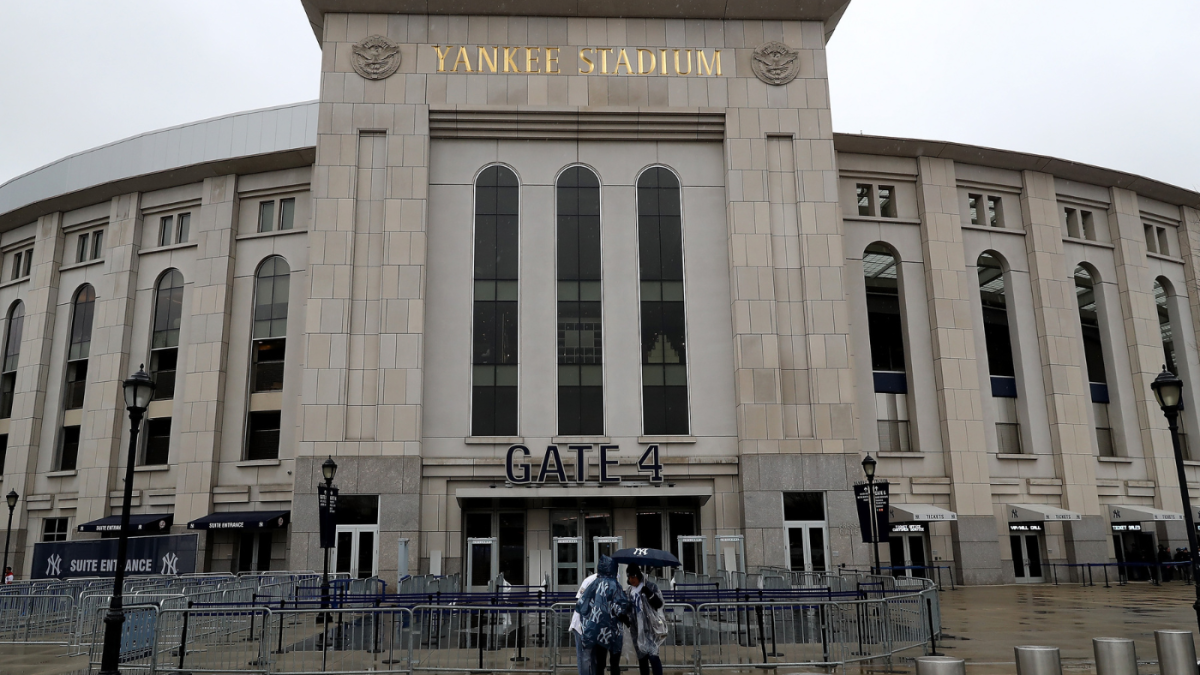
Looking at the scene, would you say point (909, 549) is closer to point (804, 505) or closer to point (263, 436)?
point (804, 505)

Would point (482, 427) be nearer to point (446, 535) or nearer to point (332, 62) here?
point (446, 535)

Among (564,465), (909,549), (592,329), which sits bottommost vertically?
(909,549)

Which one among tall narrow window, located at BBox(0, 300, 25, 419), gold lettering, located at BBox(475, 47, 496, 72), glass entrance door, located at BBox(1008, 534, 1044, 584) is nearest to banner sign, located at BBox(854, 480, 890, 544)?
glass entrance door, located at BBox(1008, 534, 1044, 584)

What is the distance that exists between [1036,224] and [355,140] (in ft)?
97.5

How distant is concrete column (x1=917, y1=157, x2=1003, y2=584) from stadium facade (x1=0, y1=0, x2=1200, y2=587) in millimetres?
132

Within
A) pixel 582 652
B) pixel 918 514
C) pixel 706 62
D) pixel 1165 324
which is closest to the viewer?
pixel 582 652

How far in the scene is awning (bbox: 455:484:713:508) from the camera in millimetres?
28469

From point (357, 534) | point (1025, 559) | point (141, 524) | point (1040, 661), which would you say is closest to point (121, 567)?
point (1040, 661)

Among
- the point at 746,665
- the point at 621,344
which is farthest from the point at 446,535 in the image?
the point at 746,665

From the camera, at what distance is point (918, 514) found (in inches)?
1280

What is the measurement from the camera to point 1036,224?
125ft

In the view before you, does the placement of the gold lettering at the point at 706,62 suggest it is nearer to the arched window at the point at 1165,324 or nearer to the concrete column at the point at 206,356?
the concrete column at the point at 206,356

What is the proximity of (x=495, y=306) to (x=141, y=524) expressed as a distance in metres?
17.0

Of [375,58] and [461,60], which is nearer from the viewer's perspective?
[375,58]
